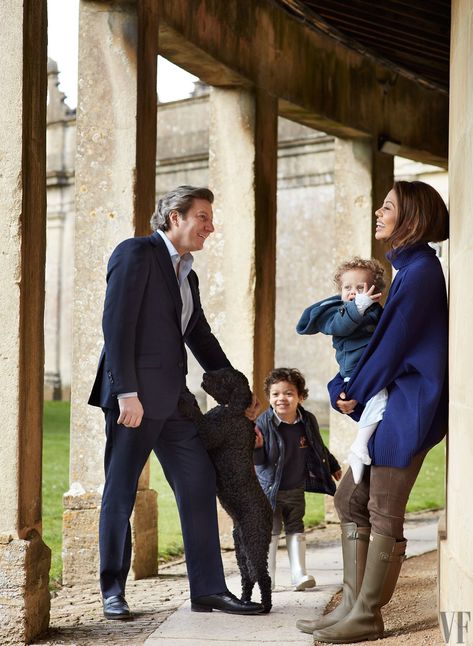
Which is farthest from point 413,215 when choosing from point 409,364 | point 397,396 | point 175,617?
point 175,617

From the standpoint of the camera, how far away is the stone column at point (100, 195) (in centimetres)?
618

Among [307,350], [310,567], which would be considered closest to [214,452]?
[310,567]

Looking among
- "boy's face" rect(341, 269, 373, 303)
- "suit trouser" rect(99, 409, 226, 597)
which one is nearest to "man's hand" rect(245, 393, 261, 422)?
"suit trouser" rect(99, 409, 226, 597)

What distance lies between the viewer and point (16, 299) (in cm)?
462

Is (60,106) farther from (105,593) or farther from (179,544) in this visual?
(105,593)

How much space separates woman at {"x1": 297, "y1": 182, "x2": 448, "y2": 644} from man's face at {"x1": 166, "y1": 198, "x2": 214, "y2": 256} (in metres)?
0.89

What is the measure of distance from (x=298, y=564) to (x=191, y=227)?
2032mm

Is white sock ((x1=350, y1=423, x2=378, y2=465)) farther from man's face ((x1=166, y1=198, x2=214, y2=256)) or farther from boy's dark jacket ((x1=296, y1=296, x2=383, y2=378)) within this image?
man's face ((x1=166, y1=198, x2=214, y2=256))

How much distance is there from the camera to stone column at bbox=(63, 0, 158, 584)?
618 cm

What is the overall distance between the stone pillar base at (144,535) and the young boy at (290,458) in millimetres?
687

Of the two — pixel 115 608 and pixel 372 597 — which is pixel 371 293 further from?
pixel 115 608

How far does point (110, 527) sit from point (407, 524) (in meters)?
4.44

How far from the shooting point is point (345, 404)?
15.1 feet

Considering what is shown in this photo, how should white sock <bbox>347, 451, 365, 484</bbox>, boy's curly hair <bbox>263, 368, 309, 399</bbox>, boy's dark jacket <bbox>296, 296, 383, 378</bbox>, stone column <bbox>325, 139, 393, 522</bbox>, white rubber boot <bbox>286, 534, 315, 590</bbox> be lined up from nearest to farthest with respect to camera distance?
white sock <bbox>347, 451, 365, 484</bbox>
boy's dark jacket <bbox>296, 296, 383, 378</bbox>
white rubber boot <bbox>286, 534, 315, 590</bbox>
boy's curly hair <bbox>263, 368, 309, 399</bbox>
stone column <bbox>325, 139, 393, 522</bbox>
